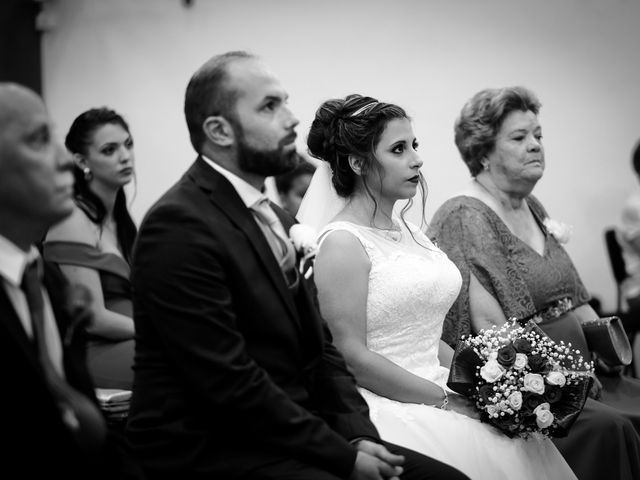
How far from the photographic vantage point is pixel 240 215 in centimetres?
215

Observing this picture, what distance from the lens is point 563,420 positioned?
2.66 m

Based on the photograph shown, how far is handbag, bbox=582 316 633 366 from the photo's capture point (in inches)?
140

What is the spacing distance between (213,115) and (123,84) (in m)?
4.13

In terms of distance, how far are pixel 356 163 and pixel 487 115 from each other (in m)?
1.01

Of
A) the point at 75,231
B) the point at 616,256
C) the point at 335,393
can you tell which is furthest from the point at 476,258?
the point at 616,256

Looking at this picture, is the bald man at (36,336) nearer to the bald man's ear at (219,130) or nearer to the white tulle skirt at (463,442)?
the bald man's ear at (219,130)

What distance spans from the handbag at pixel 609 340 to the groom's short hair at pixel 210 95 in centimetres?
206

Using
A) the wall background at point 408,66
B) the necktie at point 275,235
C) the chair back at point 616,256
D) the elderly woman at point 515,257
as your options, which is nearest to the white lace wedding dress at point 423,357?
the elderly woman at point 515,257

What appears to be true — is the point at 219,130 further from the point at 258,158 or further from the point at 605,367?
the point at 605,367

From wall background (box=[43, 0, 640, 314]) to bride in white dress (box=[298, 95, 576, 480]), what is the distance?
313 centimetres

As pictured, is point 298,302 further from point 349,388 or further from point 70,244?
point 70,244

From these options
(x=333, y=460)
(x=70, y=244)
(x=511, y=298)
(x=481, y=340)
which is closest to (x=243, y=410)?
(x=333, y=460)

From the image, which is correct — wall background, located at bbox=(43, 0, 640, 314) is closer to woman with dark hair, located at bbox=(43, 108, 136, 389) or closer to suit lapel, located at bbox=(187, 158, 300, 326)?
woman with dark hair, located at bbox=(43, 108, 136, 389)

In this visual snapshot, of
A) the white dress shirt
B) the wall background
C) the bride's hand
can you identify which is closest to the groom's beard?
the white dress shirt
